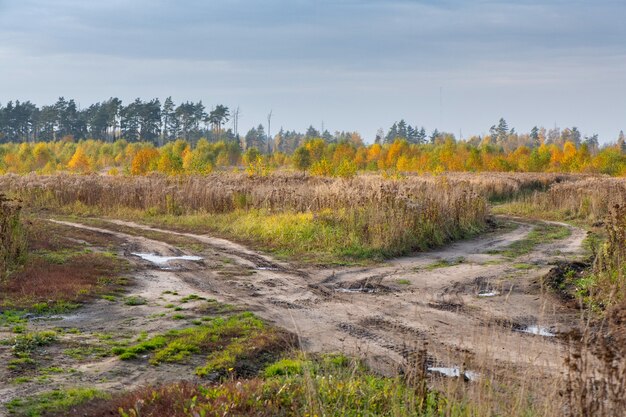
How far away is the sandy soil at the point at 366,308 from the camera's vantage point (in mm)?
7801

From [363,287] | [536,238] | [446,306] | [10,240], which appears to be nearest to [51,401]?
[446,306]

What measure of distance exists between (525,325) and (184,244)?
11384 millimetres

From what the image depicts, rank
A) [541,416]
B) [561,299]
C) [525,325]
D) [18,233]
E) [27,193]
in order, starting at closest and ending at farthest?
[541,416]
[525,325]
[561,299]
[18,233]
[27,193]

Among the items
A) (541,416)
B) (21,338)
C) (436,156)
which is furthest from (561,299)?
(436,156)

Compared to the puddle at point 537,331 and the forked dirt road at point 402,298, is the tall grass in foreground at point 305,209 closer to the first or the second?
the forked dirt road at point 402,298

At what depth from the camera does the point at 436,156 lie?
76.9 m

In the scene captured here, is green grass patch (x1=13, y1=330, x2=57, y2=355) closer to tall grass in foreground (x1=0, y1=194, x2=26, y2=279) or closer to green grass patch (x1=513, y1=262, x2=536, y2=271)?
tall grass in foreground (x1=0, y1=194, x2=26, y2=279)

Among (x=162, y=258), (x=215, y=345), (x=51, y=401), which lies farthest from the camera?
(x=162, y=258)

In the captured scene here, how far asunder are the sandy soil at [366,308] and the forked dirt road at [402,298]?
0.07ft

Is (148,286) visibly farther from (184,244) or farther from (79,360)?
(184,244)

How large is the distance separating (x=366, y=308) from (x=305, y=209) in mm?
11332

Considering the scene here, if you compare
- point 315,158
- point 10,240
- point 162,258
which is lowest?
point 162,258

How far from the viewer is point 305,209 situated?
73.9ft

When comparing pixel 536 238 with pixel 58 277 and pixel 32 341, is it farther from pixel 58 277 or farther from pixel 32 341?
pixel 32 341
